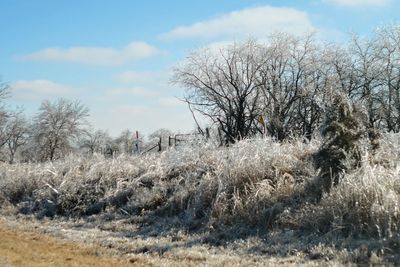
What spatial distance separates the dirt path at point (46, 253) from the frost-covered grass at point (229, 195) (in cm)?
210

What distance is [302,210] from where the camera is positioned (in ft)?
34.7

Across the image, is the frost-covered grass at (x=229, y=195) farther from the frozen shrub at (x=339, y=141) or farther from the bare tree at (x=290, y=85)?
the bare tree at (x=290, y=85)

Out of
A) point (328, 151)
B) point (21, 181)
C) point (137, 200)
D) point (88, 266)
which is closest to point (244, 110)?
point (21, 181)

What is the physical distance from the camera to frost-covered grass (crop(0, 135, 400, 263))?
928 centimetres

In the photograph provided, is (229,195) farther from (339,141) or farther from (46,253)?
(46,253)

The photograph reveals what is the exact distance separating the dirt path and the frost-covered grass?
6.90 feet

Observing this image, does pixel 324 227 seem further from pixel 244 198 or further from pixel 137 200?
pixel 137 200

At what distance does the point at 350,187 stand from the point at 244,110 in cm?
3676

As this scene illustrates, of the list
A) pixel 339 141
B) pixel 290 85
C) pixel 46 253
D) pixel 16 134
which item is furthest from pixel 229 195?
pixel 16 134

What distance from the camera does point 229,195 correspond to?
12805mm

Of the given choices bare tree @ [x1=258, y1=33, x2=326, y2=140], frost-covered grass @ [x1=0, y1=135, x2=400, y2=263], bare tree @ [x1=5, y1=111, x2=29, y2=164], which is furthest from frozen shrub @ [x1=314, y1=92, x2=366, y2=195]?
bare tree @ [x1=5, y1=111, x2=29, y2=164]

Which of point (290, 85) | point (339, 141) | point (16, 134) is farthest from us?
point (16, 134)

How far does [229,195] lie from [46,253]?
15.7 feet

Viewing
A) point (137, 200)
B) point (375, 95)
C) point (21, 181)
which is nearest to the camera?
point (137, 200)
